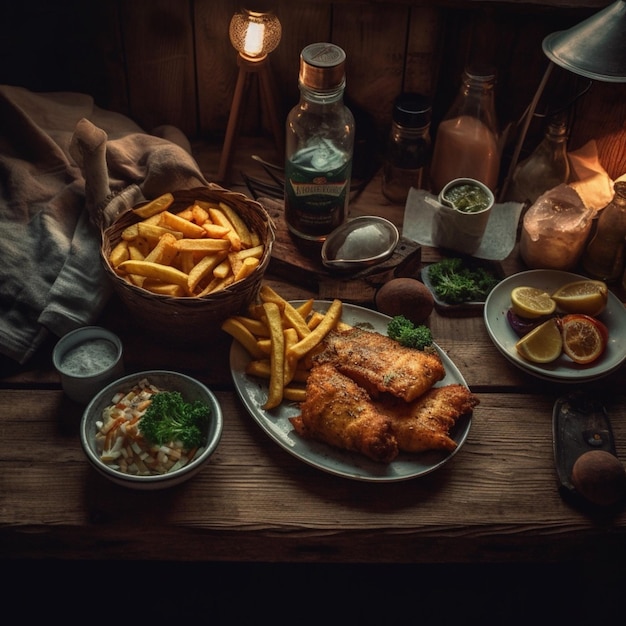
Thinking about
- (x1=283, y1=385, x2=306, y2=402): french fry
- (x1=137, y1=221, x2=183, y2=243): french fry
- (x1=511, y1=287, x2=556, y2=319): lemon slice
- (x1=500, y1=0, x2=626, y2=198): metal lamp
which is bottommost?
(x1=283, y1=385, x2=306, y2=402): french fry

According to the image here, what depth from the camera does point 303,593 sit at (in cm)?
262

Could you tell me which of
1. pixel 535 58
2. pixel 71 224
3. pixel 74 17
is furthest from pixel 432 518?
pixel 74 17

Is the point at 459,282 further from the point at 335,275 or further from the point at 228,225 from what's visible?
the point at 228,225

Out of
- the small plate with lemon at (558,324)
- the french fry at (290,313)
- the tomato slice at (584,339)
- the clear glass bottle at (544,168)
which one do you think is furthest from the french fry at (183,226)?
the clear glass bottle at (544,168)

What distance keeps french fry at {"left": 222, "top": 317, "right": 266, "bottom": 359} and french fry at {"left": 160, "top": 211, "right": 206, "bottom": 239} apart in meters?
0.30

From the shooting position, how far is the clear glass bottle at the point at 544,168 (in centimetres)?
290

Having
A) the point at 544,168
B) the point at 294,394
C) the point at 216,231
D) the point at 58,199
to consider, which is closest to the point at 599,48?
the point at 544,168

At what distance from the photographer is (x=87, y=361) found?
2.32 meters

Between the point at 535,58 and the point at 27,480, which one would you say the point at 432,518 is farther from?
the point at 535,58

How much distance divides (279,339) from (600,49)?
1.32 metres

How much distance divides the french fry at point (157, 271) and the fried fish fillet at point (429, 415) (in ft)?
2.26

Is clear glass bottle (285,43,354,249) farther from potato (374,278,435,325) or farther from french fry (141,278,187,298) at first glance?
french fry (141,278,187,298)

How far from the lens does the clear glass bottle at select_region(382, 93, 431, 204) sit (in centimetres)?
290

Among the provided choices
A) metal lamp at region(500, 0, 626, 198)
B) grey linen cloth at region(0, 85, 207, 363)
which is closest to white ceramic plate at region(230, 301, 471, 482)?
grey linen cloth at region(0, 85, 207, 363)
